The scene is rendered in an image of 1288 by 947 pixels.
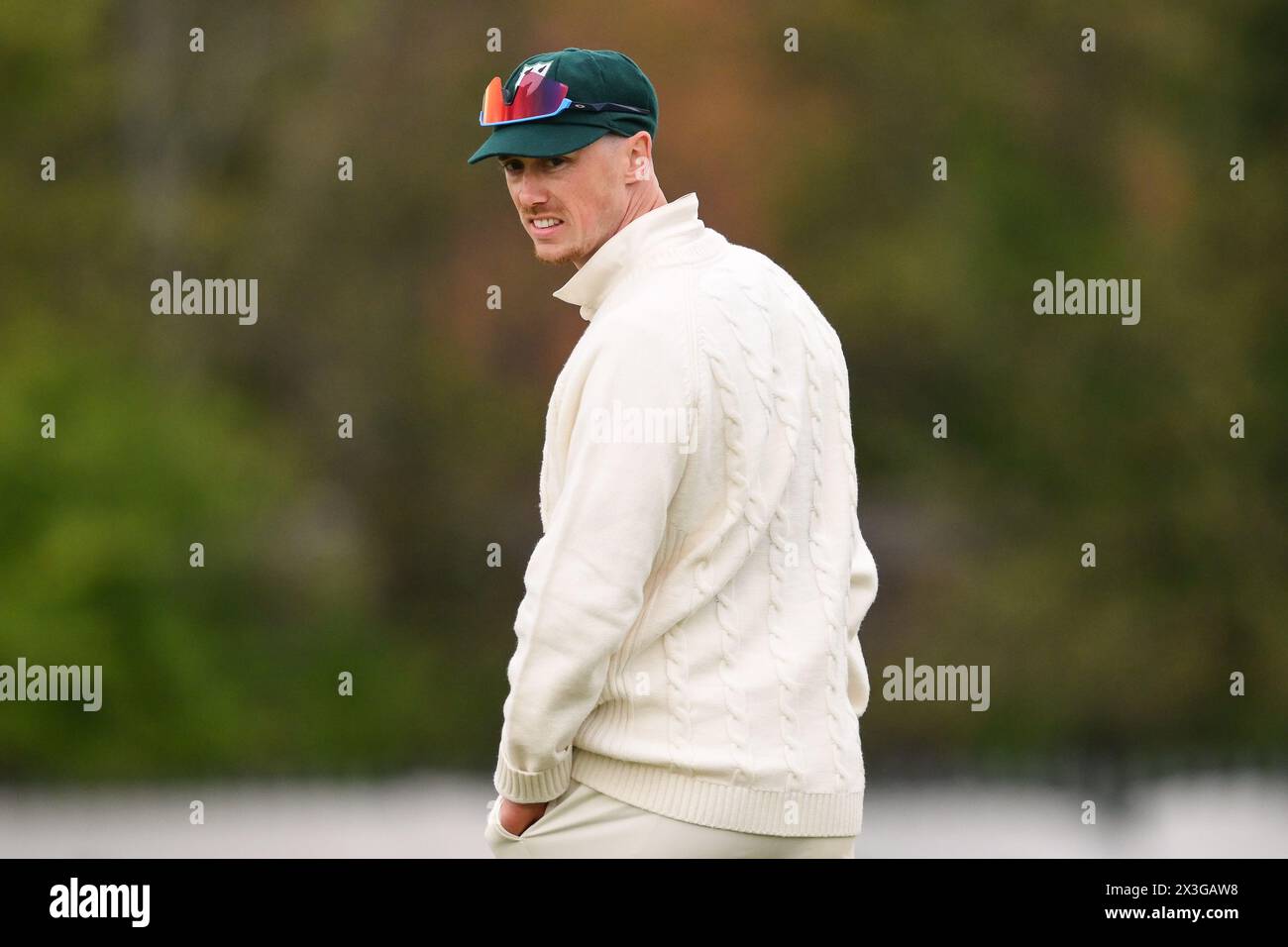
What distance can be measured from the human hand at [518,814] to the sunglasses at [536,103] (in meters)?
0.75

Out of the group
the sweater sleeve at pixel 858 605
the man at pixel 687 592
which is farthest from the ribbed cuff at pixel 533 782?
the sweater sleeve at pixel 858 605

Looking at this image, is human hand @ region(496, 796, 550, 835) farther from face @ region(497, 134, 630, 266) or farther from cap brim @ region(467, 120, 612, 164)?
cap brim @ region(467, 120, 612, 164)

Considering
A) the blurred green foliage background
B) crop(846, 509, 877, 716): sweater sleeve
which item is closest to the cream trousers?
crop(846, 509, 877, 716): sweater sleeve

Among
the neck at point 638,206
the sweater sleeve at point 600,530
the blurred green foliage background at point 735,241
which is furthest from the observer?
the blurred green foliage background at point 735,241

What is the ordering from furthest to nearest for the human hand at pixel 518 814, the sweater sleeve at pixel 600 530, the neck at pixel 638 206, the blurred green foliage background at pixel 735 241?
the blurred green foliage background at pixel 735 241 → the neck at pixel 638 206 → the human hand at pixel 518 814 → the sweater sleeve at pixel 600 530

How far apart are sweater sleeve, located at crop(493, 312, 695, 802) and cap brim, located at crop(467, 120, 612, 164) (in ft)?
0.79

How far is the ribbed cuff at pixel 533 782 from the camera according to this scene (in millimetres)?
2117

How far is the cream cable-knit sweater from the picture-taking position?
2.04 metres

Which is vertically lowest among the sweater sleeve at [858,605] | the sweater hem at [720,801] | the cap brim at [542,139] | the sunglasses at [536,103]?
the sweater hem at [720,801]

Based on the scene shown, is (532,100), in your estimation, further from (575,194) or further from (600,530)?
(600,530)

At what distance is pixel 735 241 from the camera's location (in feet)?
37.2

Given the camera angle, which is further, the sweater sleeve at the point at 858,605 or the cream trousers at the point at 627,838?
the sweater sleeve at the point at 858,605

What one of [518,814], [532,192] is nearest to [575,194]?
[532,192]

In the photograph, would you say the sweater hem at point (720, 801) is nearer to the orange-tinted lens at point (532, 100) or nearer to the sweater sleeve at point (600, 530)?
the sweater sleeve at point (600, 530)
